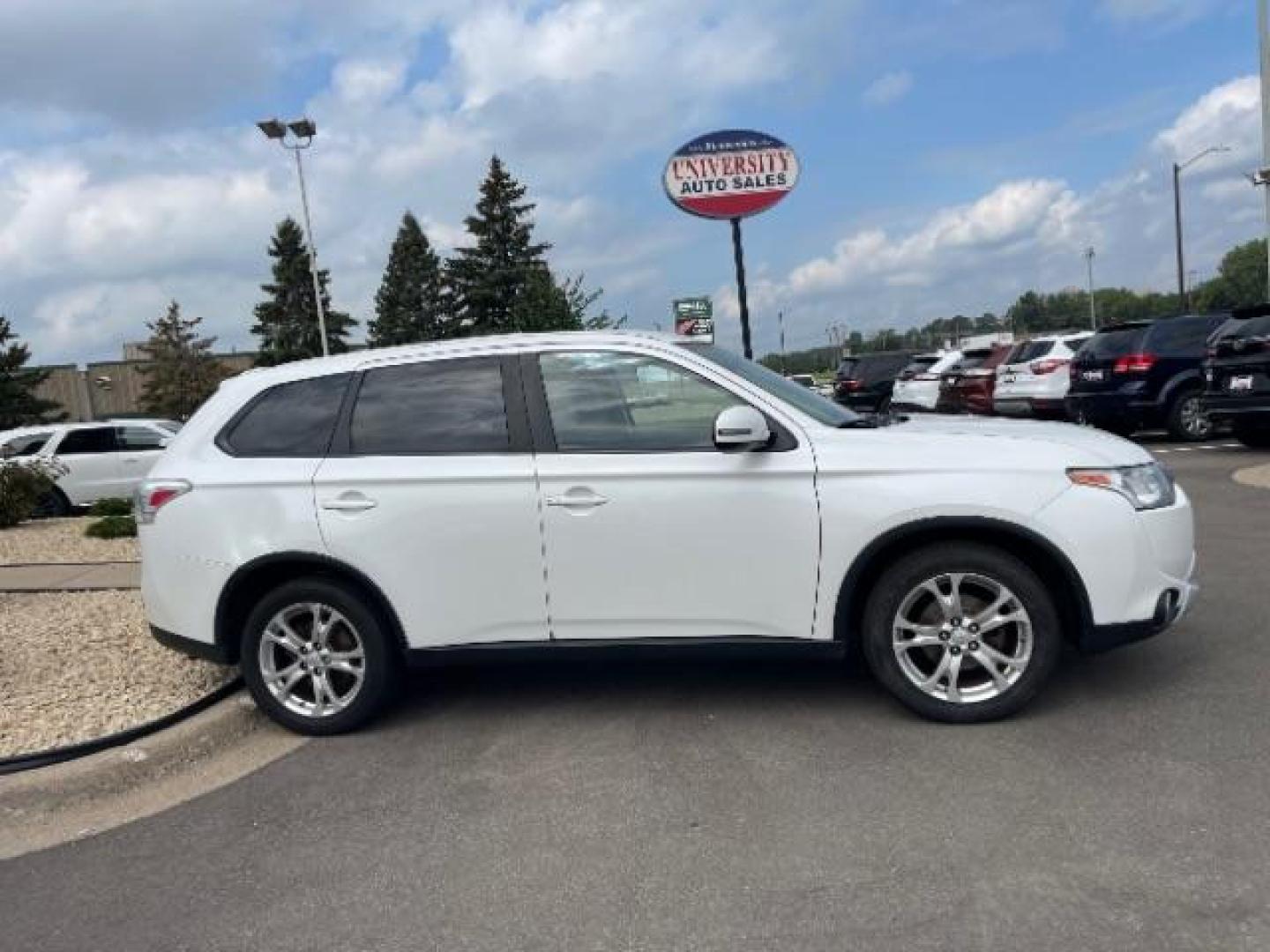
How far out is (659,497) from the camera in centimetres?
450

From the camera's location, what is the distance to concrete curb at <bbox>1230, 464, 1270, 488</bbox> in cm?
1052

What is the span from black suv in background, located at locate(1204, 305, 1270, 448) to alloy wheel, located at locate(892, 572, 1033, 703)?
903cm

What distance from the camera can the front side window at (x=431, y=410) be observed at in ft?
15.6

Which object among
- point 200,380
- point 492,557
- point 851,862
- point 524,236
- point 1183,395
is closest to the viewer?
point 851,862

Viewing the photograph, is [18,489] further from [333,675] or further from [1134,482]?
[1134,482]

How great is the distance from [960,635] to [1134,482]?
94cm

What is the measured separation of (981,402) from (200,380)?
142 ft

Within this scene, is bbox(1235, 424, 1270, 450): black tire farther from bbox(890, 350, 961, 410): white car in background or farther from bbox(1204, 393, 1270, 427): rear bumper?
bbox(890, 350, 961, 410): white car in background

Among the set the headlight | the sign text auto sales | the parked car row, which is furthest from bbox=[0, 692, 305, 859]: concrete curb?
the sign text auto sales

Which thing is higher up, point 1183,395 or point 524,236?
point 524,236

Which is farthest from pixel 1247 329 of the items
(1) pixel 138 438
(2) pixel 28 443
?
(2) pixel 28 443

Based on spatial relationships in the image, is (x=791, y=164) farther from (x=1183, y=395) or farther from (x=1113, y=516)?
(x=1113, y=516)

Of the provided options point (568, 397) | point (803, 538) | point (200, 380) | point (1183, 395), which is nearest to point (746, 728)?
point (803, 538)

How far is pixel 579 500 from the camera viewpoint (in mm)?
4555
